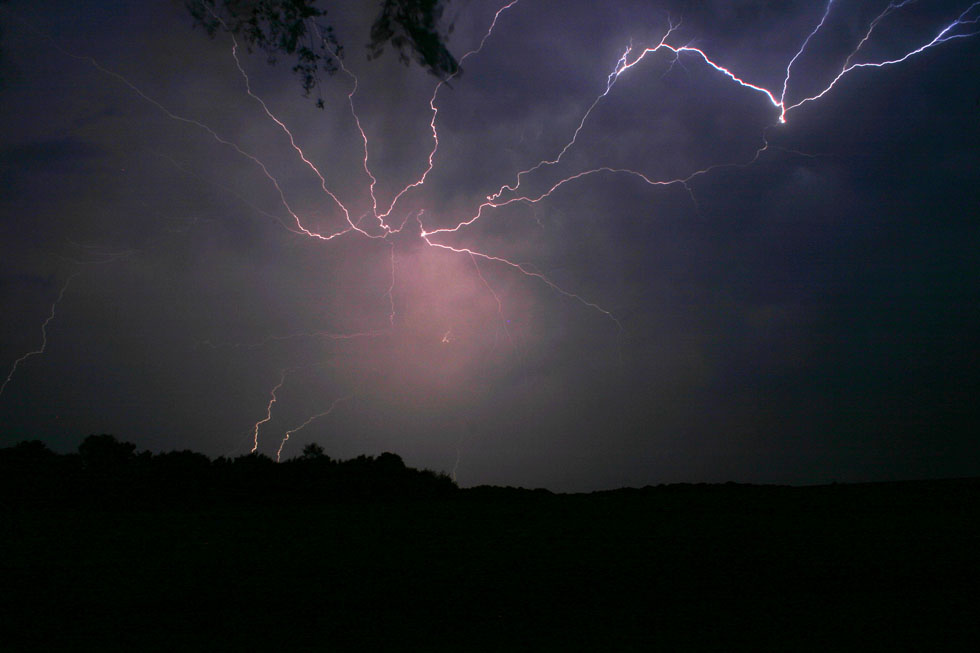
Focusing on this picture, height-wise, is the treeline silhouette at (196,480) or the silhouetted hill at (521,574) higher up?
the treeline silhouette at (196,480)

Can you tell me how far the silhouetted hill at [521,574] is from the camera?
3451mm

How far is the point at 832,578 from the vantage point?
4.36 m

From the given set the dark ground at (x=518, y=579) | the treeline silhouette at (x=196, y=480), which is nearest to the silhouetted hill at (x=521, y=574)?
the dark ground at (x=518, y=579)

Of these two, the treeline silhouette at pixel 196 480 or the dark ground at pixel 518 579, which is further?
the treeline silhouette at pixel 196 480

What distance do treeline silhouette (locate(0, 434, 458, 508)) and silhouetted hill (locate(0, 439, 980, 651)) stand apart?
11.7 ft

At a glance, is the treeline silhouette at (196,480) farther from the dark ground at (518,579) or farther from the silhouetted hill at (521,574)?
the dark ground at (518,579)

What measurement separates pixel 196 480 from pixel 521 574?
1012cm

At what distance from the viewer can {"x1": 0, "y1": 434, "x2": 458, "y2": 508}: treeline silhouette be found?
11.1 metres

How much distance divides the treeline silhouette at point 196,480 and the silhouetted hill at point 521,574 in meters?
3.58

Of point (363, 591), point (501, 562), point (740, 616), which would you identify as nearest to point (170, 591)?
point (363, 591)

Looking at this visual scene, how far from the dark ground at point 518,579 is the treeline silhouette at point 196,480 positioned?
437cm

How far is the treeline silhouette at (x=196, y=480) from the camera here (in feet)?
36.3

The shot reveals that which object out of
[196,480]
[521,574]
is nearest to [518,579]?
[521,574]

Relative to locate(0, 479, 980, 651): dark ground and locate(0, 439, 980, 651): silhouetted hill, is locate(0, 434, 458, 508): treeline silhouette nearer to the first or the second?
locate(0, 439, 980, 651): silhouetted hill
